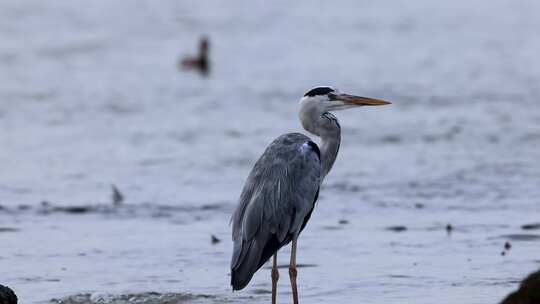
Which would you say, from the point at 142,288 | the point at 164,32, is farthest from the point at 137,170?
the point at 164,32

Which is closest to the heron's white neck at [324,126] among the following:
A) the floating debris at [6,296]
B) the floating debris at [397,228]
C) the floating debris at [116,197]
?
the floating debris at [397,228]

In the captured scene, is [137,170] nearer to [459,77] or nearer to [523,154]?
[523,154]

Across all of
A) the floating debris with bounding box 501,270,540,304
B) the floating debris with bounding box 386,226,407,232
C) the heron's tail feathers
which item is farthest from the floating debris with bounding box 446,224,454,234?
the floating debris with bounding box 501,270,540,304

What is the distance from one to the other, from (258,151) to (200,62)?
8149 millimetres

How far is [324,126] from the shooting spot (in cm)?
791

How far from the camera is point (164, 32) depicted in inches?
1089

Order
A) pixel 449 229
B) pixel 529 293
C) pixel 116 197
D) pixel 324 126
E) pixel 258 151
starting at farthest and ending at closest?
pixel 258 151 < pixel 116 197 < pixel 449 229 < pixel 324 126 < pixel 529 293

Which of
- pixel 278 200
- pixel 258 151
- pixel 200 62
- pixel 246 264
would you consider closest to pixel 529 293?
pixel 246 264

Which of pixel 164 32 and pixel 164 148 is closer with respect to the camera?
pixel 164 148

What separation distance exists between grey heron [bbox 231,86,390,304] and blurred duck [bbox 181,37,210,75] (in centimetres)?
1386

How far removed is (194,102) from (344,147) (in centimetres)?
482

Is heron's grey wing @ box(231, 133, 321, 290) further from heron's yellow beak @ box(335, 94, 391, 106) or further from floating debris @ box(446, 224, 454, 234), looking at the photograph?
floating debris @ box(446, 224, 454, 234)

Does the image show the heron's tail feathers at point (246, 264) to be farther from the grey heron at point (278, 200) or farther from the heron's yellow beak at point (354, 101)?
the heron's yellow beak at point (354, 101)

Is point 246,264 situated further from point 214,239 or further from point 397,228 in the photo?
point 397,228
